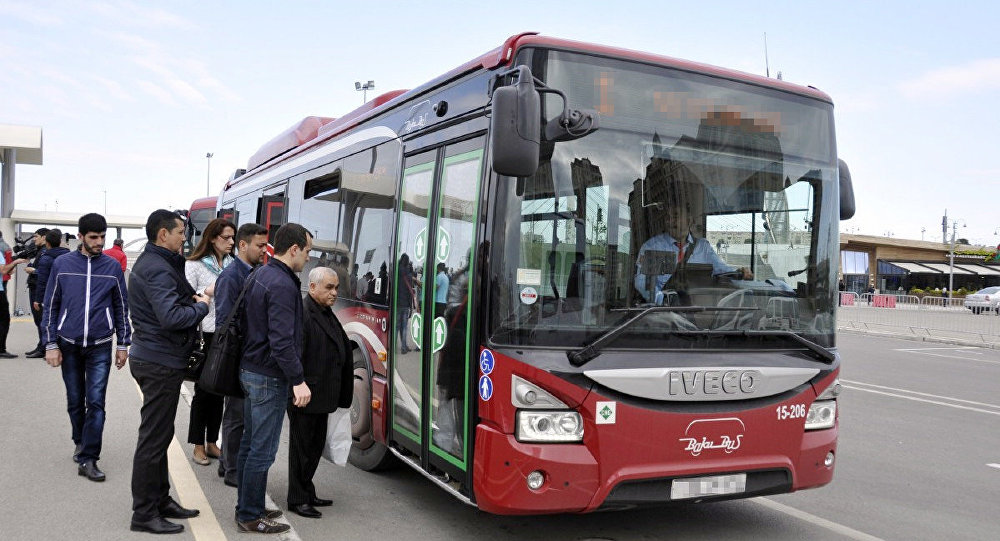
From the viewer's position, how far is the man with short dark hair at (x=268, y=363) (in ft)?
14.5

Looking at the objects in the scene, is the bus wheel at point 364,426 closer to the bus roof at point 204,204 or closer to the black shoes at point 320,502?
the black shoes at point 320,502

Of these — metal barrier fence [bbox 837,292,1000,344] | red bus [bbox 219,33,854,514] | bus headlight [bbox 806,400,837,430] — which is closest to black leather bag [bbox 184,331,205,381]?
red bus [bbox 219,33,854,514]

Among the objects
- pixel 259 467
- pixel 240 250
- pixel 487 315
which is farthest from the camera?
pixel 240 250

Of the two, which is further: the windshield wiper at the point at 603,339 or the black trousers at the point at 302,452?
the black trousers at the point at 302,452

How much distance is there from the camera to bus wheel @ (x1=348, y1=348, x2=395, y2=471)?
19.6ft

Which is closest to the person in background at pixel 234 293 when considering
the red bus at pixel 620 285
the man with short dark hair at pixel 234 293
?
the man with short dark hair at pixel 234 293

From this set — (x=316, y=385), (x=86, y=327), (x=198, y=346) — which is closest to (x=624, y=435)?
(x=316, y=385)

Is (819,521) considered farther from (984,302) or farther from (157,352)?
(984,302)

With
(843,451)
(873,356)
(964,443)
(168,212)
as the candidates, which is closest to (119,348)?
(168,212)

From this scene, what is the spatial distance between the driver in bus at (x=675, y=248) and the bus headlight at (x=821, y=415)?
995mm

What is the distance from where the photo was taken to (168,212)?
4.93 meters

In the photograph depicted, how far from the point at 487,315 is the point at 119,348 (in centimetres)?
328

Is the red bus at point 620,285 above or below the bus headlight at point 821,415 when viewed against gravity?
above

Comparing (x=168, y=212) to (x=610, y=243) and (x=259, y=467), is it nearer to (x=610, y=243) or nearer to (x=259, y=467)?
(x=259, y=467)
